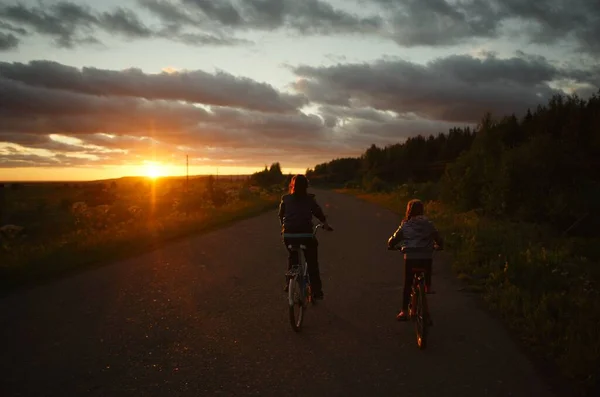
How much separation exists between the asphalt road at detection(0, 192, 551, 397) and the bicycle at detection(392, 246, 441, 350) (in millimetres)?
194

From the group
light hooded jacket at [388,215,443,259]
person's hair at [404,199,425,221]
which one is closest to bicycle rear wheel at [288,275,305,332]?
light hooded jacket at [388,215,443,259]

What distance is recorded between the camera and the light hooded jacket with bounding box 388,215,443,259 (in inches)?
238

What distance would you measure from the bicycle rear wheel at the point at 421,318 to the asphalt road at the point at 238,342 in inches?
5.6

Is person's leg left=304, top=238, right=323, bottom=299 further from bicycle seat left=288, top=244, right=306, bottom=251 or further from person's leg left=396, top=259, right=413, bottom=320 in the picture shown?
person's leg left=396, top=259, right=413, bottom=320

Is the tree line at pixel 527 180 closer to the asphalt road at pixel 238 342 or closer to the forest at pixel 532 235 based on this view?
the forest at pixel 532 235

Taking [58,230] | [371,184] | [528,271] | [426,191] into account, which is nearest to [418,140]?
[371,184]

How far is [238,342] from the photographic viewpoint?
577 cm

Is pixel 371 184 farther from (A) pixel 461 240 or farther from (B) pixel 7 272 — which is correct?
(B) pixel 7 272

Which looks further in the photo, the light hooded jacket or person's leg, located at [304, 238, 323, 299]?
person's leg, located at [304, 238, 323, 299]

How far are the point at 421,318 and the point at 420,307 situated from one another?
138 mm

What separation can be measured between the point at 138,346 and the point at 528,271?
7.31 m

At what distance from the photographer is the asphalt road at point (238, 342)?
4555mm

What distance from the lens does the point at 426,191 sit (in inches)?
1633

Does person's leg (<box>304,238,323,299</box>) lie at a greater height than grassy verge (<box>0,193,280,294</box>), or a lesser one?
greater
